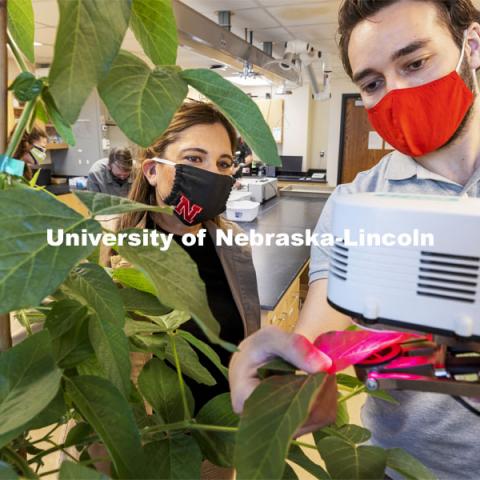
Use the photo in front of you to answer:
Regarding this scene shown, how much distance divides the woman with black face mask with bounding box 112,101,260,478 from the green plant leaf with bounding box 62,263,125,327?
934mm

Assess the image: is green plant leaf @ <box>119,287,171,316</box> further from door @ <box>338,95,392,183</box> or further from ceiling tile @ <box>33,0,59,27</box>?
door @ <box>338,95,392,183</box>

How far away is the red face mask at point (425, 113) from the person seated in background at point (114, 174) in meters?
3.06

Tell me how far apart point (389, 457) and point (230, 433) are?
0.15 m

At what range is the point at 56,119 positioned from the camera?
365 mm

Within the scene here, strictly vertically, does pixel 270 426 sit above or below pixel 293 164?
below

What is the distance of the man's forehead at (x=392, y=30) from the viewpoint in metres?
0.72

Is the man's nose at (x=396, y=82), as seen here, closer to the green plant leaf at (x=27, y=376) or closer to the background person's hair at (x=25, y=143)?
the background person's hair at (x=25, y=143)

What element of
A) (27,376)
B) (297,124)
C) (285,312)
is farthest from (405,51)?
(297,124)

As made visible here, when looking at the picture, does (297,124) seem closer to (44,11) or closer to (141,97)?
(44,11)

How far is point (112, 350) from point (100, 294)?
2.0 inches

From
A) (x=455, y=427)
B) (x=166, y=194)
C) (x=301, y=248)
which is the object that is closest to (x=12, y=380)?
(x=455, y=427)

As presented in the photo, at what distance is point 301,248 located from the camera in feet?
8.79

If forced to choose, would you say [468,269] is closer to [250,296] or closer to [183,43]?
[250,296]

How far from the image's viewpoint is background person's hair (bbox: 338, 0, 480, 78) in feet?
2.48
